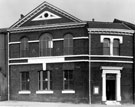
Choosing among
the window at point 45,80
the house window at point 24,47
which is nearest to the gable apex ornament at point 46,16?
the house window at point 24,47

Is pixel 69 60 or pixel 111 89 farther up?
pixel 69 60

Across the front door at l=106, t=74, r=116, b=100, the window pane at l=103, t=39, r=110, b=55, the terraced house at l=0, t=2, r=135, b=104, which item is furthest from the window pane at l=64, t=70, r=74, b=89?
the window pane at l=103, t=39, r=110, b=55

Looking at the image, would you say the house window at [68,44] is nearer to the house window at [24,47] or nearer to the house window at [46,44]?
the house window at [46,44]

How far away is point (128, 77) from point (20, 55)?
12.2 metres

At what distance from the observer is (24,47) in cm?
3409

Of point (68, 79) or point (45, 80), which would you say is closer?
point (68, 79)

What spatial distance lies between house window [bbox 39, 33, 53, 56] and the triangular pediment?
1535 mm

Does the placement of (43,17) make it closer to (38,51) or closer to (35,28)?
(35,28)

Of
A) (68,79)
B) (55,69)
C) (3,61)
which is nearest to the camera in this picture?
(68,79)

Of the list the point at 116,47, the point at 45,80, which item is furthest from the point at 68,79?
the point at 116,47

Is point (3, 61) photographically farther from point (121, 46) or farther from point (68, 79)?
point (121, 46)

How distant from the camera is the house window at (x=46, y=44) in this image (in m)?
32.9

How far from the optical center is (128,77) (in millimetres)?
31578

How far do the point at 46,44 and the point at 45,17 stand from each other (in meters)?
3.01
